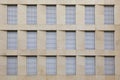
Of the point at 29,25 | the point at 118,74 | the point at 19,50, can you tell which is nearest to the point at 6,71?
the point at 19,50

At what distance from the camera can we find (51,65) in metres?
40.9

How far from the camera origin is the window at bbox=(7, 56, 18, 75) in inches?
1607

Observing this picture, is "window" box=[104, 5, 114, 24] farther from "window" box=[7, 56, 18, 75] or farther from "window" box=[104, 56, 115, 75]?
"window" box=[7, 56, 18, 75]

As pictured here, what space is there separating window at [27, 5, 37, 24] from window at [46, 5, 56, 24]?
3.88ft

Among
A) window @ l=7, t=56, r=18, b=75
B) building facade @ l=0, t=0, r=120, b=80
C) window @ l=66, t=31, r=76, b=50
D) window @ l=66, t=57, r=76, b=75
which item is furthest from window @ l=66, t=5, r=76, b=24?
window @ l=7, t=56, r=18, b=75

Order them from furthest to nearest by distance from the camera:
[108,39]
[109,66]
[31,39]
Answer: [108,39]
[31,39]
[109,66]

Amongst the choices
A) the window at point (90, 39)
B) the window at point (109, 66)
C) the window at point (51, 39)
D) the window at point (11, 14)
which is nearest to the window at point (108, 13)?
the window at point (90, 39)

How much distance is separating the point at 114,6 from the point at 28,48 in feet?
30.8

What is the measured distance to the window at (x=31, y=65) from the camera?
1608 inches

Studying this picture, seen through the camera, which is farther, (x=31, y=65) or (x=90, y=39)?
(x=90, y=39)

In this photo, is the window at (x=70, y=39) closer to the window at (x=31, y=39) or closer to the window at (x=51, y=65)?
the window at (x=51, y=65)

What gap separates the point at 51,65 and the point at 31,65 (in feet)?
6.38

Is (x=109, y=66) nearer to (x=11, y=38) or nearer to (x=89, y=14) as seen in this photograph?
(x=89, y=14)

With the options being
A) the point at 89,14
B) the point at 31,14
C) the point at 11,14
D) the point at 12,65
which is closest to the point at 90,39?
the point at 89,14
